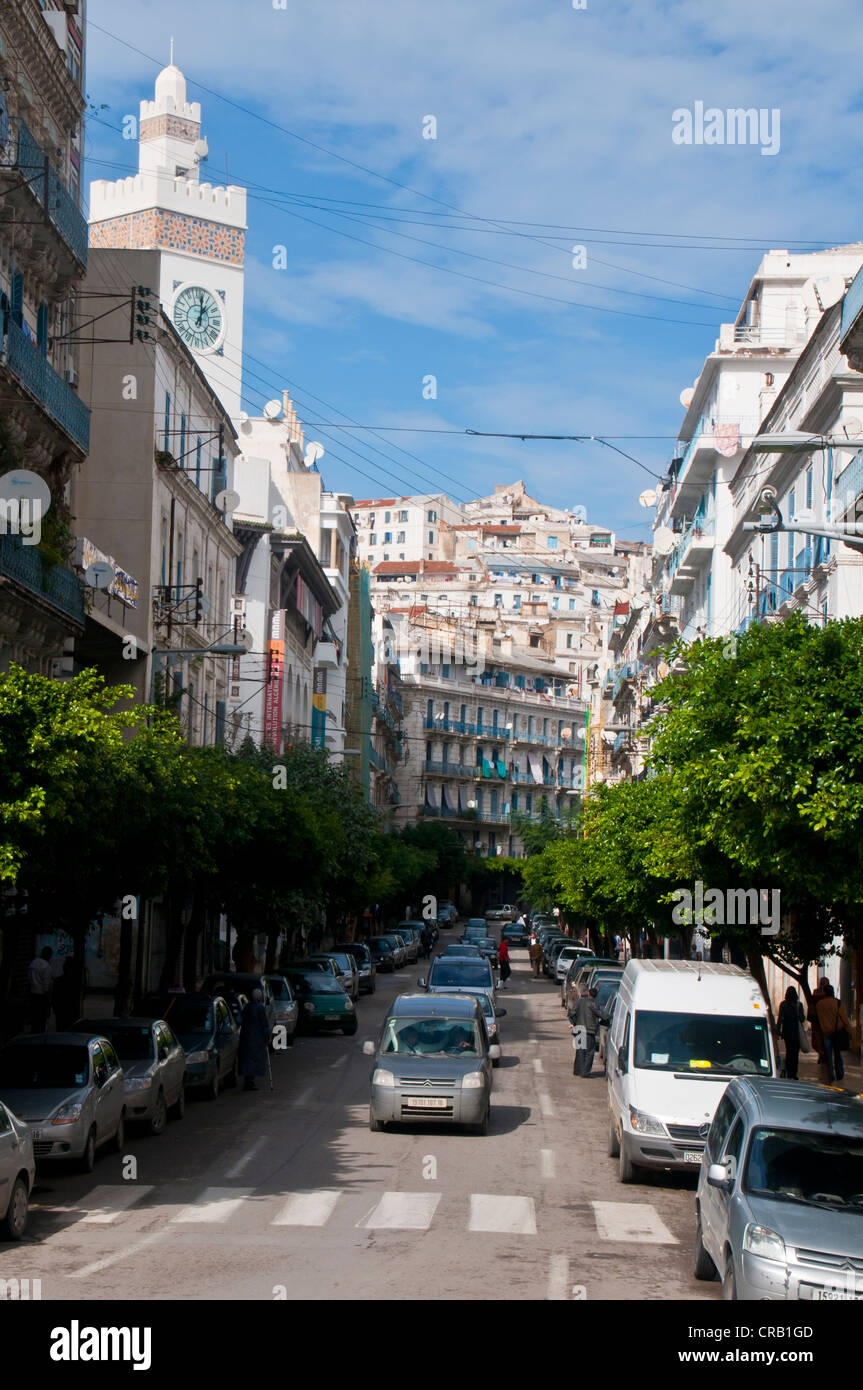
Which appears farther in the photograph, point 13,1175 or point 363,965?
point 363,965

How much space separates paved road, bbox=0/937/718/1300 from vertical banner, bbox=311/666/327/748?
46329mm

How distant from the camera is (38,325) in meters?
29.6

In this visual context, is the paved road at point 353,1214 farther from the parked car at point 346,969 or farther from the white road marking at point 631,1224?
the parked car at point 346,969

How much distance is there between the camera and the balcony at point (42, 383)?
2570 centimetres

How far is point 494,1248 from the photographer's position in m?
13.4

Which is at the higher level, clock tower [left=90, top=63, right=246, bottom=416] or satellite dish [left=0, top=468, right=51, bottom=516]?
clock tower [left=90, top=63, right=246, bottom=416]

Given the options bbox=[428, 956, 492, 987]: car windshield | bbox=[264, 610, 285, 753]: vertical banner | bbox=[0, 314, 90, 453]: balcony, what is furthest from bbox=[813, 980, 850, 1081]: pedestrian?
bbox=[264, 610, 285, 753]: vertical banner

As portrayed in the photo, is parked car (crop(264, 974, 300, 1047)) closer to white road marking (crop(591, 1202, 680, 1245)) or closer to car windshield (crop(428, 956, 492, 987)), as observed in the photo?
car windshield (crop(428, 956, 492, 987))

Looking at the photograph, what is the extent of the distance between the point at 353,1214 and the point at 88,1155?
12.1 ft

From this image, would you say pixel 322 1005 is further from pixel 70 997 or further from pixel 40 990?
pixel 70 997

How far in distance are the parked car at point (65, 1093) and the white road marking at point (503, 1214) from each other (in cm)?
415

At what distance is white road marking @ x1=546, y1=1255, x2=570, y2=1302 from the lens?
37.7 ft

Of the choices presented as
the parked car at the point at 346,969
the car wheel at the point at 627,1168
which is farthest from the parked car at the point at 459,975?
the car wheel at the point at 627,1168

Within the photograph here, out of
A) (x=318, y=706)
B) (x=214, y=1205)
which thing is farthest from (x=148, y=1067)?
(x=318, y=706)
